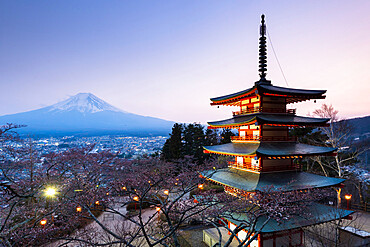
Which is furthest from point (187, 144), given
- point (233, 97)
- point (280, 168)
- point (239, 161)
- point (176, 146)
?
point (280, 168)

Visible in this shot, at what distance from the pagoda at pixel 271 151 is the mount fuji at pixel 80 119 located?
332 feet

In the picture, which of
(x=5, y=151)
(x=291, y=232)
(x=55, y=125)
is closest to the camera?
(x=5, y=151)

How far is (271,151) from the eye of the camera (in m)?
10.7

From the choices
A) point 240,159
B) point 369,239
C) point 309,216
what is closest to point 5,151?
point 240,159

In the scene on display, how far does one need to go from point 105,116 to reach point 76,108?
2164 cm

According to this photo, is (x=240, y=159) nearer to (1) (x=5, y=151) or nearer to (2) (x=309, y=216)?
(2) (x=309, y=216)

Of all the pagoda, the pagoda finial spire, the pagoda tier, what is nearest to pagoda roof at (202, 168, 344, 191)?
the pagoda

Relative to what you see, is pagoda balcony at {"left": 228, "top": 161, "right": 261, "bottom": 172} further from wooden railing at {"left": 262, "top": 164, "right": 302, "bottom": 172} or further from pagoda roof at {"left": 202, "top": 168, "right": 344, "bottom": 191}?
wooden railing at {"left": 262, "top": 164, "right": 302, "bottom": 172}

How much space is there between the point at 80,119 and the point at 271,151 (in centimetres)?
13936

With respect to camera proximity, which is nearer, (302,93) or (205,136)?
(302,93)

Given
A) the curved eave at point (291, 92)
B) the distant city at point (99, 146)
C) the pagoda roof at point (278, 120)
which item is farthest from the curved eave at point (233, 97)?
the distant city at point (99, 146)

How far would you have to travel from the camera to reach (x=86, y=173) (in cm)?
1667

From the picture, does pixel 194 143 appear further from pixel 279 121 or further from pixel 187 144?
pixel 279 121

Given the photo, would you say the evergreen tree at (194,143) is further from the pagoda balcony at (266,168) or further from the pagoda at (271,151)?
the pagoda balcony at (266,168)
